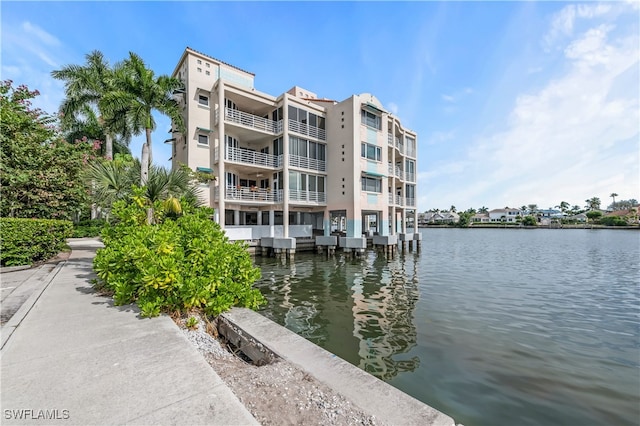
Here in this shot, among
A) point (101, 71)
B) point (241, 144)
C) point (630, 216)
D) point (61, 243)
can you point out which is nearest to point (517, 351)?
point (61, 243)

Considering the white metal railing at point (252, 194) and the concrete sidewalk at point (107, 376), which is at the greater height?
the white metal railing at point (252, 194)

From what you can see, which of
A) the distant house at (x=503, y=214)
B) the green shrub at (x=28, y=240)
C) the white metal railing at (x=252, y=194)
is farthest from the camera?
the distant house at (x=503, y=214)

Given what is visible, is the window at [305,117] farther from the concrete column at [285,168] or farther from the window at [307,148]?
the window at [307,148]

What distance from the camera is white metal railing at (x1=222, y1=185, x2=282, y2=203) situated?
21.7m

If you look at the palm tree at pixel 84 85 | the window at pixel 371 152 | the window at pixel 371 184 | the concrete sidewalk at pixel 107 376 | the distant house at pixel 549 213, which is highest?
the palm tree at pixel 84 85

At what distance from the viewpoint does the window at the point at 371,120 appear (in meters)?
25.4

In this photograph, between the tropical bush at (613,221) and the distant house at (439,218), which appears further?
the distant house at (439,218)

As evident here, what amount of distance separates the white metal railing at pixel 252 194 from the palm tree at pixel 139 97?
5698mm

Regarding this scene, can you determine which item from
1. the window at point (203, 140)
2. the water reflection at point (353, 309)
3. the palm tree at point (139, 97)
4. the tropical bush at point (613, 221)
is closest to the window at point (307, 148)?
the window at point (203, 140)

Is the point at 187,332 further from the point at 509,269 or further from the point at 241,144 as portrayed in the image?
the point at 241,144

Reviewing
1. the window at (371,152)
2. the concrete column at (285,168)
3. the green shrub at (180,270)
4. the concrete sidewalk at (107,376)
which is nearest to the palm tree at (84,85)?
the concrete column at (285,168)

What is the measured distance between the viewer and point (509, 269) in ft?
58.4

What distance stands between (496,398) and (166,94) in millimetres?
24103

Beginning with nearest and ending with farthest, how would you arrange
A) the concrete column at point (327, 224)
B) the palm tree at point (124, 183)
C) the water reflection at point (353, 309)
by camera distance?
the water reflection at point (353, 309)
the palm tree at point (124, 183)
the concrete column at point (327, 224)
